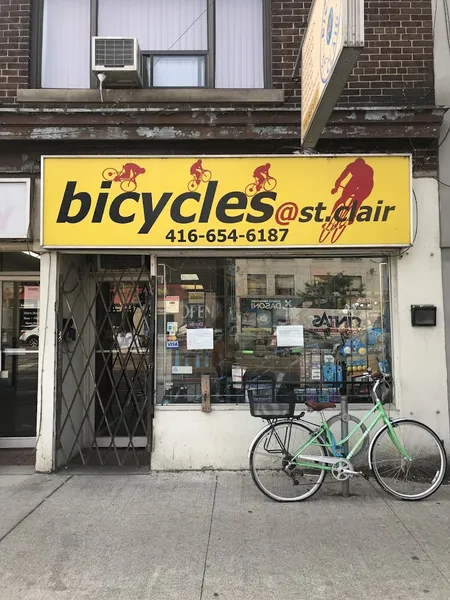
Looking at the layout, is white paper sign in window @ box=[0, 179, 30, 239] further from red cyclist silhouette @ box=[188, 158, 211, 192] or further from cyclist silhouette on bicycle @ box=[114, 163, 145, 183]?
red cyclist silhouette @ box=[188, 158, 211, 192]

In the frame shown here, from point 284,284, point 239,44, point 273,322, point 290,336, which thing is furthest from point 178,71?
point 290,336

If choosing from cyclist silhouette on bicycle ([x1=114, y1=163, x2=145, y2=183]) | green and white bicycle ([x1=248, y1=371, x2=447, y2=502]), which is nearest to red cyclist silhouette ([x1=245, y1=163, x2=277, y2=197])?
cyclist silhouette on bicycle ([x1=114, y1=163, x2=145, y2=183])

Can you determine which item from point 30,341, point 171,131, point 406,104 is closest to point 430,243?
point 406,104

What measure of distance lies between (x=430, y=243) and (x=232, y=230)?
90.0 inches

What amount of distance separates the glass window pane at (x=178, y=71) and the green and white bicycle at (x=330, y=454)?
13.0ft

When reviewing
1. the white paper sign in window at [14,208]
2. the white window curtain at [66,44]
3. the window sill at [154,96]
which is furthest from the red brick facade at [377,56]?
the white paper sign in window at [14,208]

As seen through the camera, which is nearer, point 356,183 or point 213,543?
point 213,543

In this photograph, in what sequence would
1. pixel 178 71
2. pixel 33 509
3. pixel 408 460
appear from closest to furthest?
pixel 33 509, pixel 408 460, pixel 178 71

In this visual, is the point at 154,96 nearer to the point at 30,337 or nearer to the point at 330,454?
the point at 30,337

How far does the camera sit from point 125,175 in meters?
5.63

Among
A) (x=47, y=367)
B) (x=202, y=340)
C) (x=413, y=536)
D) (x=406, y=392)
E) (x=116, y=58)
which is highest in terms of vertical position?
(x=116, y=58)

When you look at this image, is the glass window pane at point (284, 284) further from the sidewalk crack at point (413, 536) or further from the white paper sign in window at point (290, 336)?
the sidewalk crack at point (413, 536)

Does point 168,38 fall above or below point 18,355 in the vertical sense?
above

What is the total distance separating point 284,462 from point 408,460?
49.2 inches
